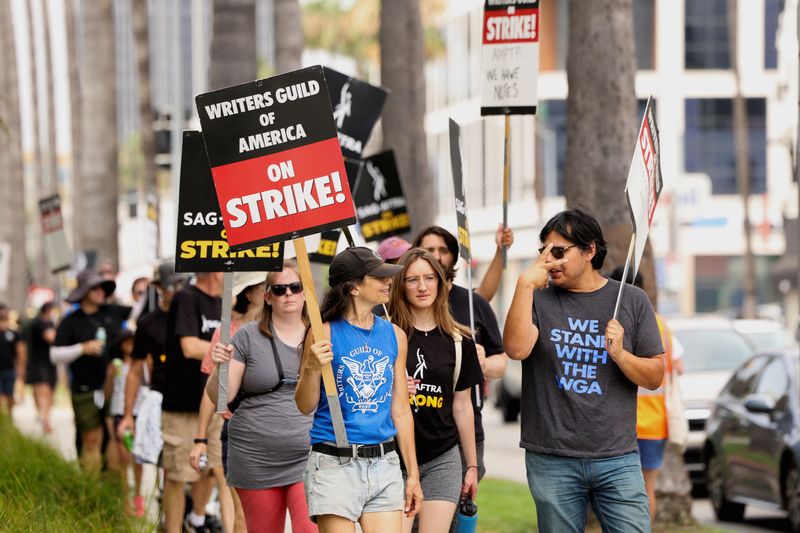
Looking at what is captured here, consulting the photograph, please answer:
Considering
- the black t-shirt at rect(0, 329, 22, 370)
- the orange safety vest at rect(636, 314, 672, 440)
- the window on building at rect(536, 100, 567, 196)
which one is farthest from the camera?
the window on building at rect(536, 100, 567, 196)

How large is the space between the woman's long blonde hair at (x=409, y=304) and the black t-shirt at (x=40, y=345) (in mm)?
18419

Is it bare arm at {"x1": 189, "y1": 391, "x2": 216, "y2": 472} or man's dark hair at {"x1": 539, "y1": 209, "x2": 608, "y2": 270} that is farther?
bare arm at {"x1": 189, "y1": 391, "x2": 216, "y2": 472}

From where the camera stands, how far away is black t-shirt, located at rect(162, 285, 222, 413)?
33.9 ft

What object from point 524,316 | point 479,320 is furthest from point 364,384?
point 479,320

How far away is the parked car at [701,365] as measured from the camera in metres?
16.5

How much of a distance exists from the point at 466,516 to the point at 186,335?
2762 mm

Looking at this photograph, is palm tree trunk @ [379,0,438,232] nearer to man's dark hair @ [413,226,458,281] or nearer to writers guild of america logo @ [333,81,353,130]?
writers guild of america logo @ [333,81,353,130]

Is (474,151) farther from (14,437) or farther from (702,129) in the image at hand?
(14,437)

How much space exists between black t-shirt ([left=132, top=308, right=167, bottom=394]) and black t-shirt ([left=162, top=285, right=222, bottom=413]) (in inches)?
37.2

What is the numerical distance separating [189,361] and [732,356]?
361 inches

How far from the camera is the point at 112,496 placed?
10656 mm

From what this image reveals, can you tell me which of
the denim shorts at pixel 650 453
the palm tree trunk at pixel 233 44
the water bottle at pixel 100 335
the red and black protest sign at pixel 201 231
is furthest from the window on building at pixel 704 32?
the red and black protest sign at pixel 201 231

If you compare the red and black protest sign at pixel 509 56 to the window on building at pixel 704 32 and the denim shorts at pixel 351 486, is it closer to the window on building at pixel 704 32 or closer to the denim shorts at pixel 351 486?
the denim shorts at pixel 351 486

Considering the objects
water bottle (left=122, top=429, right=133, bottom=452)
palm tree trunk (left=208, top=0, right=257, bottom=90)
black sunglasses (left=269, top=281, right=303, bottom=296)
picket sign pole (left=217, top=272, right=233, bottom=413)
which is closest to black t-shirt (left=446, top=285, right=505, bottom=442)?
black sunglasses (left=269, top=281, right=303, bottom=296)
